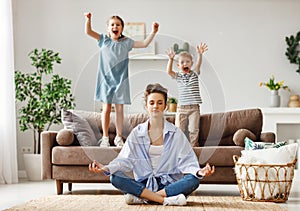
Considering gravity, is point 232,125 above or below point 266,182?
above

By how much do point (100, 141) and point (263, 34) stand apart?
3042 millimetres

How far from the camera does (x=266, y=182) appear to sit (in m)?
4.14

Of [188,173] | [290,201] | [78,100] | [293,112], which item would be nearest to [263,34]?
[293,112]

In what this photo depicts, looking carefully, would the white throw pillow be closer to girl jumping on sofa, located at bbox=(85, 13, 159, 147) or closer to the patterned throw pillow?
the patterned throw pillow

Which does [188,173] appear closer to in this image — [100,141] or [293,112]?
[100,141]

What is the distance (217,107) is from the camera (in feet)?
13.3

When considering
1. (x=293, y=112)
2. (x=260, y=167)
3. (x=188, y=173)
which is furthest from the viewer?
(x=293, y=112)

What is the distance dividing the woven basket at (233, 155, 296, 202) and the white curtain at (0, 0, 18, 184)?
2938 millimetres

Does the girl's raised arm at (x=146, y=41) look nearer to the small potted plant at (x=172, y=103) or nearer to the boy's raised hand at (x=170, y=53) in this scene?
the boy's raised hand at (x=170, y=53)

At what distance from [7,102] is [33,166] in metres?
0.73

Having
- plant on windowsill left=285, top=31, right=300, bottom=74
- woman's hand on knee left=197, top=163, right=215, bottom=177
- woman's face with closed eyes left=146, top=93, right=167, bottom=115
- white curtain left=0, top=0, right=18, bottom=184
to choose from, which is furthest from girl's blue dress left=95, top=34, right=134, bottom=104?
plant on windowsill left=285, top=31, right=300, bottom=74

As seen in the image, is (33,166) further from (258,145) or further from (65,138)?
(258,145)

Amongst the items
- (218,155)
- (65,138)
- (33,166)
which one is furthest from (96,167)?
(33,166)

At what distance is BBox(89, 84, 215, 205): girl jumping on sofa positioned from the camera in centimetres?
386
